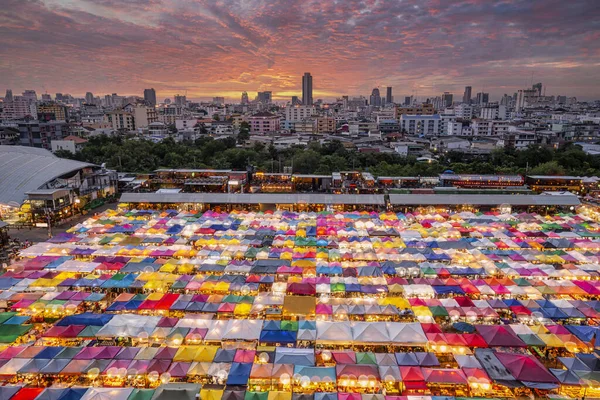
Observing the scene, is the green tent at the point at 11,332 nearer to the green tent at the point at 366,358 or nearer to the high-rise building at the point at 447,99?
the green tent at the point at 366,358

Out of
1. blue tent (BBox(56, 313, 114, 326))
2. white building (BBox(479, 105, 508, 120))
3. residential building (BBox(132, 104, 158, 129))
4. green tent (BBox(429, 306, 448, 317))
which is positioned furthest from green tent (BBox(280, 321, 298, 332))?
white building (BBox(479, 105, 508, 120))

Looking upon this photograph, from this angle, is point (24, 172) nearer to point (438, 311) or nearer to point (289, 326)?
point (289, 326)

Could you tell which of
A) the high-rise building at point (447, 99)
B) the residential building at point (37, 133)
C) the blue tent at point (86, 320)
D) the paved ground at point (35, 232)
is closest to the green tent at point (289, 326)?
the blue tent at point (86, 320)

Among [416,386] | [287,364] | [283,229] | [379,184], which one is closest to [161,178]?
[283,229]

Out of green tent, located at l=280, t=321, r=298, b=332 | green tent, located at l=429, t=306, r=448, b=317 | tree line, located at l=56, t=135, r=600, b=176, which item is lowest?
green tent, located at l=429, t=306, r=448, b=317

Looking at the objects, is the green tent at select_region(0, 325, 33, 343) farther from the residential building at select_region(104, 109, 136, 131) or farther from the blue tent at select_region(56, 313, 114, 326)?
the residential building at select_region(104, 109, 136, 131)
